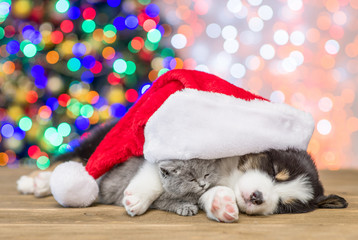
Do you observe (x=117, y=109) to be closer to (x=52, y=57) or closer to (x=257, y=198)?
(x=52, y=57)

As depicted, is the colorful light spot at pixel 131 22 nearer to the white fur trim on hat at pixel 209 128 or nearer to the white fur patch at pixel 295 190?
the white fur trim on hat at pixel 209 128

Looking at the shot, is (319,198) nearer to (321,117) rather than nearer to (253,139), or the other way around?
(253,139)

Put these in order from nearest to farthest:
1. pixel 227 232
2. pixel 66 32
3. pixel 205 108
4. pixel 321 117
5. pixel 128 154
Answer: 1. pixel 227 232
2. pixel 205 108
3. pixel 128 154
4. pixel 66 32
5. pixel 321 117

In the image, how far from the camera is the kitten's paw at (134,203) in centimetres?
117

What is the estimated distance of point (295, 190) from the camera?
1.18m

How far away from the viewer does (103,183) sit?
139 centimetres

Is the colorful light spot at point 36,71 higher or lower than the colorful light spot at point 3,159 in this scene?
higher

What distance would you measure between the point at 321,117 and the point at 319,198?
2.44 m

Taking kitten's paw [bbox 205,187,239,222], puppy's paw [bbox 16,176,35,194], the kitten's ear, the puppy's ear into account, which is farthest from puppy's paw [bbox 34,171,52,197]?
the puppy's ear

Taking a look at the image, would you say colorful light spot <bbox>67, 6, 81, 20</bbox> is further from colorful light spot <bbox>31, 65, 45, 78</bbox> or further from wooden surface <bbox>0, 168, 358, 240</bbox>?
wooden surface <bbox>0, 168, 358, 240</bbox>

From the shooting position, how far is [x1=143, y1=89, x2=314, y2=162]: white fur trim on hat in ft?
3.83

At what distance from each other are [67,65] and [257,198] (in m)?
2.20

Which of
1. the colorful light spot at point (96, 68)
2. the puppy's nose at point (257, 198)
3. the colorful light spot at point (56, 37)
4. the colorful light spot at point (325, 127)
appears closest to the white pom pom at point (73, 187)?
the puppy's nose at point (257, 198)

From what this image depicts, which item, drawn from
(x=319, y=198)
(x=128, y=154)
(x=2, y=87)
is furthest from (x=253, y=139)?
(x=2, y=87)
